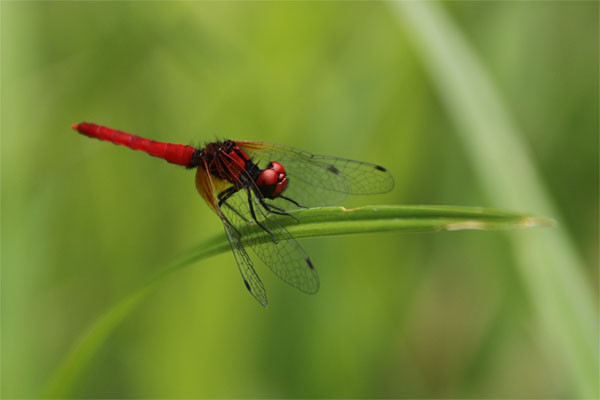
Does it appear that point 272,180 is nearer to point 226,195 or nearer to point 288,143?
point 226,195

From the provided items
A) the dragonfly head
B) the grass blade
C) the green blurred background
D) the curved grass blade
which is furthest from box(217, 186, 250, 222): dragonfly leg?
the grass blade

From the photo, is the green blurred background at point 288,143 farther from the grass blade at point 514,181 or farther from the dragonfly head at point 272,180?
the dragonfly head at point 272,180

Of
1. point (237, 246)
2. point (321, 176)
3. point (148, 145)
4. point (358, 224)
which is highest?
point (148, 145)

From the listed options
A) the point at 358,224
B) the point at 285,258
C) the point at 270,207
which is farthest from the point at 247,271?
the point at 358,224

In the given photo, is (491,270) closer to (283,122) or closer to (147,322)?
(283,122)

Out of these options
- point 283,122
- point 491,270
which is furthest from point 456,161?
point 283,122
